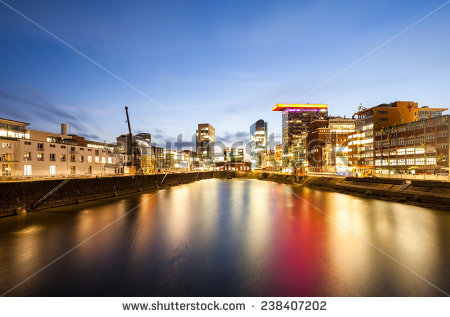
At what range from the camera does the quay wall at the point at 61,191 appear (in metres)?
24.1

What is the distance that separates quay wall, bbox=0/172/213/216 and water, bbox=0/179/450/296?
2290 millimetres

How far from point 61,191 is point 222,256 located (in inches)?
1076

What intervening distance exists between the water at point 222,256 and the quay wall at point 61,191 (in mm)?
2290

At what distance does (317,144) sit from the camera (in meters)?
156

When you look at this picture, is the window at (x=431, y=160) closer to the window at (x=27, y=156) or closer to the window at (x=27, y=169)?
the window at (x=27, y=169)

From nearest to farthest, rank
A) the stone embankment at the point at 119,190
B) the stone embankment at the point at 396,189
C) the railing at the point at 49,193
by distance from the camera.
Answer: the stone embankment at the point at 119,190 < the railing at the point at 49,193 < the stone embankment at the point at 396,189

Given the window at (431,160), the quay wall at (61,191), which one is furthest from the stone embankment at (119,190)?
the window at (431,160)

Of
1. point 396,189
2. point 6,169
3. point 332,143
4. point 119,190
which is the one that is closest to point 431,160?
point 396,189

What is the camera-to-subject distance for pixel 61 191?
3052cm

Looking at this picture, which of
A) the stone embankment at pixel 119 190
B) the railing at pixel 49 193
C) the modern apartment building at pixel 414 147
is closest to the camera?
the stone embankment at pixel 119 190

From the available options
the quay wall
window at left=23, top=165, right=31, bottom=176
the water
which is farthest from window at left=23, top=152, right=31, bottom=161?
the water

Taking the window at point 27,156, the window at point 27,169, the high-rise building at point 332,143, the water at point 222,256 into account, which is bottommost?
the water at point 222,256
